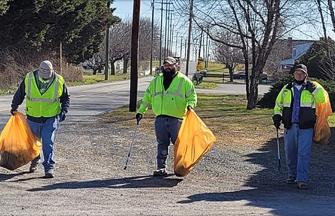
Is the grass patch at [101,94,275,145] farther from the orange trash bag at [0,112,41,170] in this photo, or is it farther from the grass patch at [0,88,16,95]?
the grass patch at [0,88,16,95]

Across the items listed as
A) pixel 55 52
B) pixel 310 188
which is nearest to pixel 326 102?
pixel 310 188

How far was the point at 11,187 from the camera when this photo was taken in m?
8.66

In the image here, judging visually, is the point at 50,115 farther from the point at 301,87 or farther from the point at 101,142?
the point at 101,142

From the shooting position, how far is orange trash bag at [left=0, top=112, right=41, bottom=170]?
9672mm

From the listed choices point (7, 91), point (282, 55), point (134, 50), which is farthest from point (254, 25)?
point (282, 55)

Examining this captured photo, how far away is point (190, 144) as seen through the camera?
32.4 ft

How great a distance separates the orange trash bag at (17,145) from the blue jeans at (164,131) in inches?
74.7

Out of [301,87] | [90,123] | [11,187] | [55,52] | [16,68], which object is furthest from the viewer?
[55,52]

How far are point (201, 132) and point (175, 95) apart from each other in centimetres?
71

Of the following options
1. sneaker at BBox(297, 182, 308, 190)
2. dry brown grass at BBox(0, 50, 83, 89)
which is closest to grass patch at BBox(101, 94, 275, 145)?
sneaker at BBox(297, 182, 308, 190)

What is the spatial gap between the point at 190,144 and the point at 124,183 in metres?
1.23

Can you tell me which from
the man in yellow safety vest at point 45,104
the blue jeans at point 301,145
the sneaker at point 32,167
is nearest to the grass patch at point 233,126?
the blue jeans at point 301,145

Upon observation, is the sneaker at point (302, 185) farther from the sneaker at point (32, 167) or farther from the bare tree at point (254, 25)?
the bare tree at point (254, 25)

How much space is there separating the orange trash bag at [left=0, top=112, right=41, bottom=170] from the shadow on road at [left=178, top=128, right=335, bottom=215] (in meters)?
2.77
